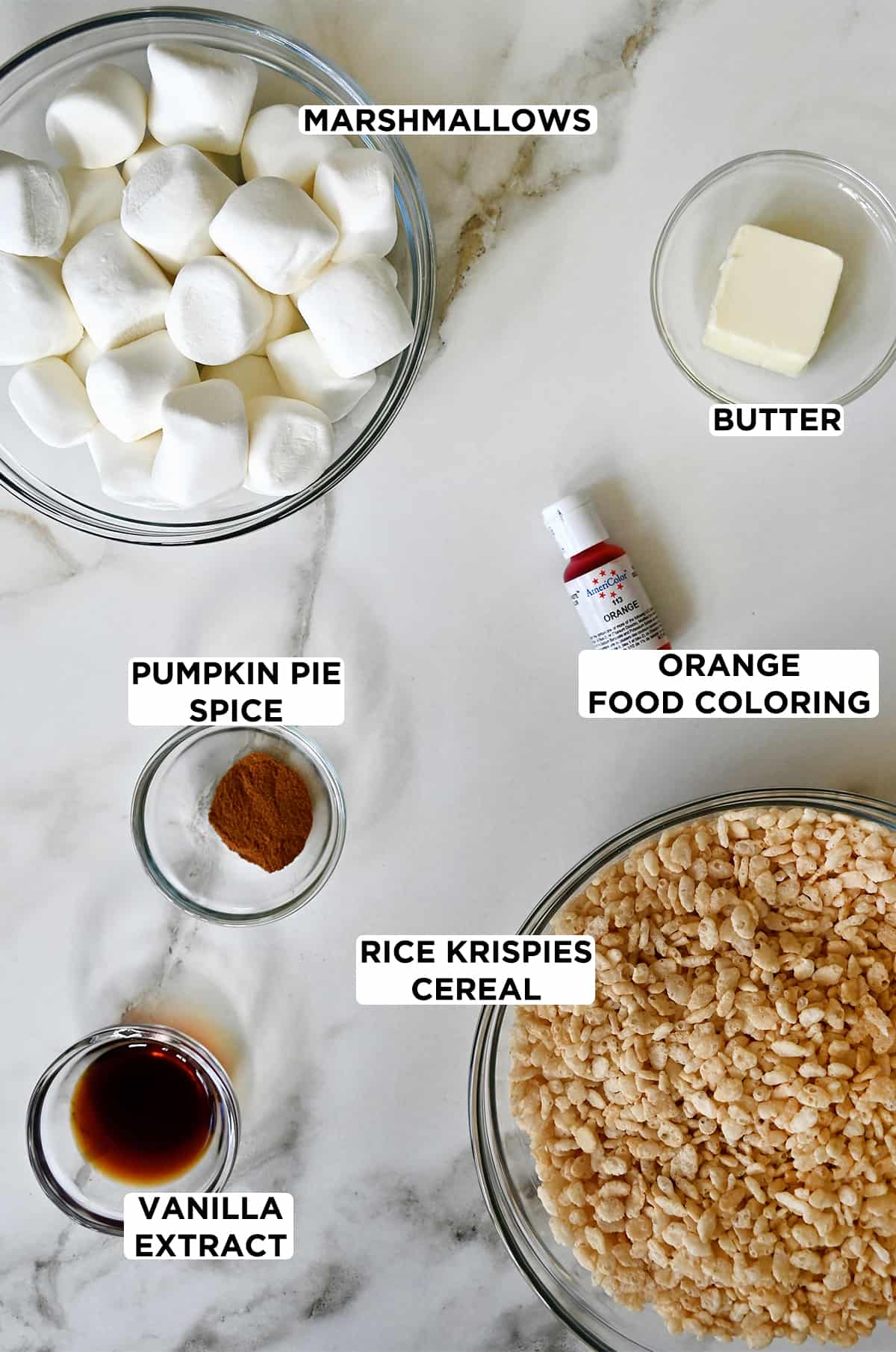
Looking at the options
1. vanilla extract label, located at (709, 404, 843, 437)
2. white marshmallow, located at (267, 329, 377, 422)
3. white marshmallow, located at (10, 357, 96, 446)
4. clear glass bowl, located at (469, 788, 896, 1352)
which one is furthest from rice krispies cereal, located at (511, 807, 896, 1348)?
white marshmallow, located at (10, 357, 96, 446)

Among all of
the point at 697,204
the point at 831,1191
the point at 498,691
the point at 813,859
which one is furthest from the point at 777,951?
the point at 697,204

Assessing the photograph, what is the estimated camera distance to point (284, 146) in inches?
33.6

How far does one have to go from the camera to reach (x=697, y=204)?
969 millimetres

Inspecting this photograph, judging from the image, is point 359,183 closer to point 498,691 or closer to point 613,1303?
point 498,691

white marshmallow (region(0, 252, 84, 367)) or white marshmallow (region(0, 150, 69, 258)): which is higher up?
white marshmallow (region(0, 150, 69, 258))

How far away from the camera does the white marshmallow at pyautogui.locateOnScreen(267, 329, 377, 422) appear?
34.7 inches

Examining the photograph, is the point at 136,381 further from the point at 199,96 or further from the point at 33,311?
the point at 199,96

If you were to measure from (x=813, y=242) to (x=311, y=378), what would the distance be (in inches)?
19.6

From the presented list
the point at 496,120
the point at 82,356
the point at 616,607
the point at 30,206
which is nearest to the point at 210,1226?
the point at 616,607

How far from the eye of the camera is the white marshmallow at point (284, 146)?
0.85 meters

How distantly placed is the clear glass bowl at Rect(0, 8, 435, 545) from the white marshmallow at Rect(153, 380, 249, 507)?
2.6 inches

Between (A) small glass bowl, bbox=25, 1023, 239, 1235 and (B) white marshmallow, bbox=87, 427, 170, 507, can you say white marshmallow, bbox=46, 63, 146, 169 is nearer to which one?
(B) white marshmallow, bbox=87, 427, 170, 507

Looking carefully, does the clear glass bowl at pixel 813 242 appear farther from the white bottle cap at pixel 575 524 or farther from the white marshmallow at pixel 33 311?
the white marshmallow at pixel 33 311

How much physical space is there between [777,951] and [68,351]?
0.80 metres
